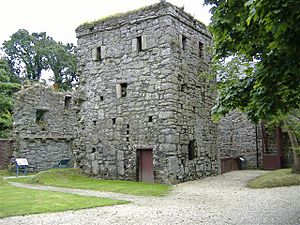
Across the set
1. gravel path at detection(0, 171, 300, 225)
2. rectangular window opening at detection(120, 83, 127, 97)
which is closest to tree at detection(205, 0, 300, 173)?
gravel path at detection(0, 171, 300, 225)

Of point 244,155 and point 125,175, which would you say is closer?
point 125,175

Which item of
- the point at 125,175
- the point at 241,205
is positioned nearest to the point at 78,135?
the point at 125,175

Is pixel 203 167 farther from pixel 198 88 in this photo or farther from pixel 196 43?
pixel 196 43

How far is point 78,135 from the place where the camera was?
15766 millimetres

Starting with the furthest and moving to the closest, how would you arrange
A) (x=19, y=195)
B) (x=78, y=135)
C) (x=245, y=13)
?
(x=78, y=135) < (x=19, y=195) < (x=245, y=13)

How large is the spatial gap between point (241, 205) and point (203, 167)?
6431 mm

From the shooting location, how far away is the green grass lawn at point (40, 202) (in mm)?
7605

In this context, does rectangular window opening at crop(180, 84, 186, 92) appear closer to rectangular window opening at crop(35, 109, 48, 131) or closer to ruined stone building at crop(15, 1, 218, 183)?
ruined stone building at crop(15, 1, 218, 183)

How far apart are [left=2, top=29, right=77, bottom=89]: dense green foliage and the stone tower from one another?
25.0 meters

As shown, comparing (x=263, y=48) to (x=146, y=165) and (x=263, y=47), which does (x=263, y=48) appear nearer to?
(x=263, y=47)

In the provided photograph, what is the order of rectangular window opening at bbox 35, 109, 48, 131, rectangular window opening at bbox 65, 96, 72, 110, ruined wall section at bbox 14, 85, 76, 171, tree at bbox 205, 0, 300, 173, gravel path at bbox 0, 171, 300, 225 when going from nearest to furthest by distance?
tree at bbox 205, 0, 300, 173
gravel path at bbox 0, 171, 300, 225
ruined wall section at bbox 14, 85, 76, 171
rectangular window opening at bbox 35, 109, 48, 131
rectangular window opening at bbox 65, 96, 72, 110

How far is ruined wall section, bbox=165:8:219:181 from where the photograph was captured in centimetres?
1346

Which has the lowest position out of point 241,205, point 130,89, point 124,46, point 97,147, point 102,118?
point 241,205

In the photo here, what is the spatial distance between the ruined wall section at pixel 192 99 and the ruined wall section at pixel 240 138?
438cm
